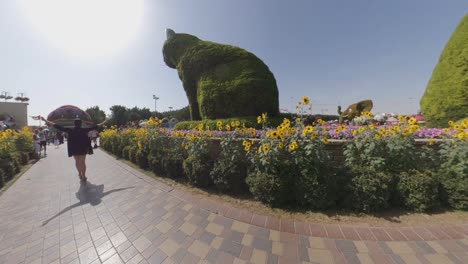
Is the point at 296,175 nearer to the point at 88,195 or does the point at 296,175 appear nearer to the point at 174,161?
the point at 174,161

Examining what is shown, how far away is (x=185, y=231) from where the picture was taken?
8.11 ft

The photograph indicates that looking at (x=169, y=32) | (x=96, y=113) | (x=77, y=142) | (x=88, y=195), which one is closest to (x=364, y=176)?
(x=88, y=195)

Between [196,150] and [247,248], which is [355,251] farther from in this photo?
[196,150]

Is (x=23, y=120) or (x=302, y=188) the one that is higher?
(x=23, y=120)

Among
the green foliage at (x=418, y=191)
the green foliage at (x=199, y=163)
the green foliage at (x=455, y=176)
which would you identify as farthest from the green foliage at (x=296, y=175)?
the green foliage at (x=455, y=176)

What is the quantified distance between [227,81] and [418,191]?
6.61m

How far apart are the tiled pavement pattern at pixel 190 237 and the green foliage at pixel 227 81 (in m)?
4.90

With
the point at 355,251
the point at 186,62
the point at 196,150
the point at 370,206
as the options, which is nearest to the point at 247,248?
the point at 355,251

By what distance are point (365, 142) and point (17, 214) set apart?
6307 mm

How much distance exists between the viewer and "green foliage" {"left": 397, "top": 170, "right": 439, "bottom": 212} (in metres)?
2.55

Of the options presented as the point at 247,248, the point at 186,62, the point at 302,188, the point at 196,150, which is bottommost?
the point at 247,248

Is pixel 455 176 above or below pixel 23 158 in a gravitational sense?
above

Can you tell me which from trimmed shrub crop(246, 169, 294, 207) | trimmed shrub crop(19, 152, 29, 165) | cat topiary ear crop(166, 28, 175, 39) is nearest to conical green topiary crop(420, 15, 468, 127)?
trimmed shrub crop(246, 169, 294, 207)

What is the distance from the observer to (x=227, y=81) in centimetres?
765
